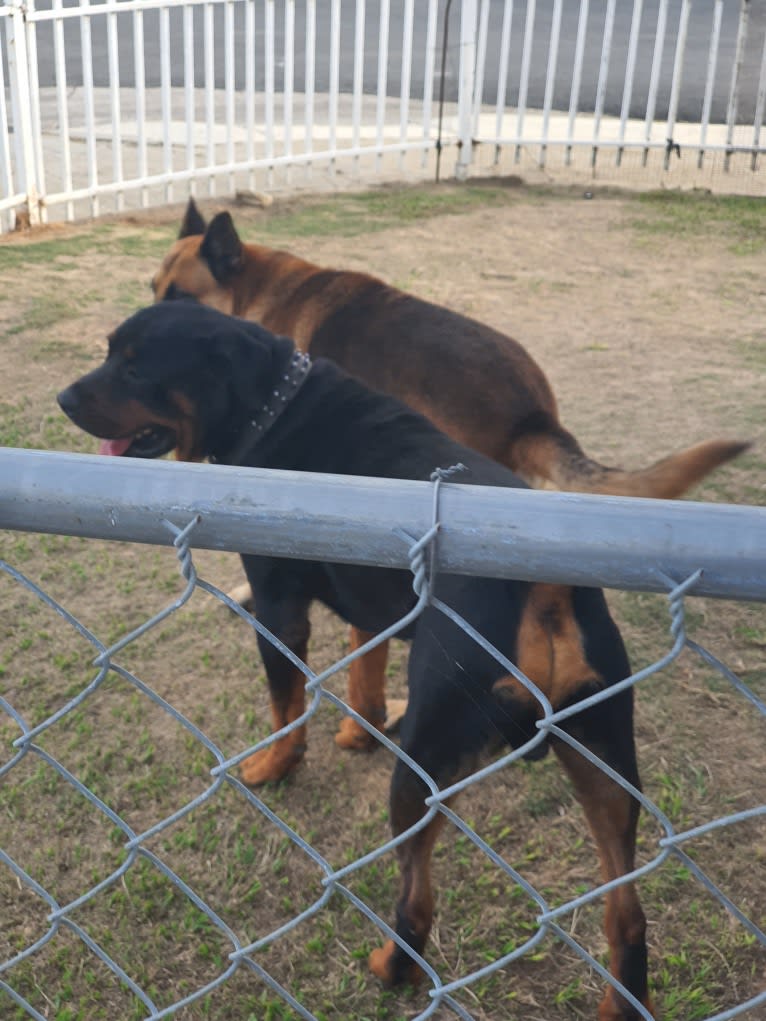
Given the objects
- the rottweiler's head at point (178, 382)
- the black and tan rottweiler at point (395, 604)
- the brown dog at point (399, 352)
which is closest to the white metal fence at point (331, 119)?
the brown dog at point (399, 352)

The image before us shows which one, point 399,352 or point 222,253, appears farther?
point 222,253

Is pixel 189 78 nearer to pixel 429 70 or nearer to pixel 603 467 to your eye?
pixel 429 70

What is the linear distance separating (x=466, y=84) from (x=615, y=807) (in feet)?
27.3

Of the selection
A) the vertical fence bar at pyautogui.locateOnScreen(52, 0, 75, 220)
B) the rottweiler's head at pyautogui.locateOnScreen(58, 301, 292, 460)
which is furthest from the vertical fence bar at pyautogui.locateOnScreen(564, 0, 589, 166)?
the rottweiler's head at pyautogui.locateOnScreen(58, 301, 292, 460)

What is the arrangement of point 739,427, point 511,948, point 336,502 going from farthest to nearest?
point 739,427
point 511,948
point 336,502

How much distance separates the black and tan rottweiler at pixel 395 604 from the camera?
187 centimetres

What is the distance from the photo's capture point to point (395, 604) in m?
2.36

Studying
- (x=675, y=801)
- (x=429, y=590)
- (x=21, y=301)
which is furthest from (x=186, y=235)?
(x=429, y=590)

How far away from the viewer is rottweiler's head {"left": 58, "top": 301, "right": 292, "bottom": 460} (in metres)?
2.78

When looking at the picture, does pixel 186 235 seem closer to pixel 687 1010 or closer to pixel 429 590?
pixel 687 1010

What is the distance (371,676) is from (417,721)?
3.14ft

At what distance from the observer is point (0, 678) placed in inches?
124

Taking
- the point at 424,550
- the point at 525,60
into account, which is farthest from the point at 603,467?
the point at 525,60

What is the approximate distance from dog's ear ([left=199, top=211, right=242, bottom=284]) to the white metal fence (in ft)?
12.3
